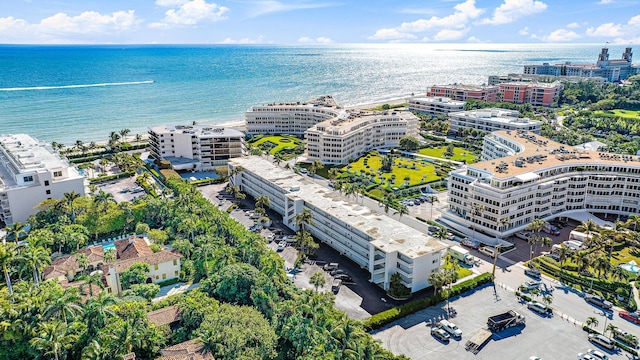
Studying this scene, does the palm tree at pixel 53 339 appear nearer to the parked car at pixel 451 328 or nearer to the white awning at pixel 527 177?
the parked car at pixel 451 328

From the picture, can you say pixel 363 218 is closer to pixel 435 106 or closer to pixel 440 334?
pixel 440 334

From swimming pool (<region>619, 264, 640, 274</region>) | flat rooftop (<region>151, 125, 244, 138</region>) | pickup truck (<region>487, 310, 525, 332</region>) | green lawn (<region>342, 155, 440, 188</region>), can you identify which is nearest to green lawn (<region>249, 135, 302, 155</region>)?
flat rooftop (<region>151, 125, 244, 138</region>)

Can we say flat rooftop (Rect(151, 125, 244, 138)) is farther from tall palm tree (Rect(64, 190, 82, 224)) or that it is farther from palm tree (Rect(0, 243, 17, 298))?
palm tree (Rect(0, 243, 17, 298))

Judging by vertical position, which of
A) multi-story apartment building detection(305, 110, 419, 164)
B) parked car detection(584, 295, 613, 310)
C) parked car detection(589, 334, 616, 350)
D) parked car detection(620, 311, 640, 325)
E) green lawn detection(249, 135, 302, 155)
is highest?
multi-story apartment building detection(305, 110, 419, 164)

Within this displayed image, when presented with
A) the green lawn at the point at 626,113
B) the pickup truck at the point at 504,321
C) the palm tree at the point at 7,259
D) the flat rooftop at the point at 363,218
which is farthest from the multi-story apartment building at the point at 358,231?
the green lawn at the point at 626,113

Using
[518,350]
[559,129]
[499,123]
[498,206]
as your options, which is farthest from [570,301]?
[559,129]
